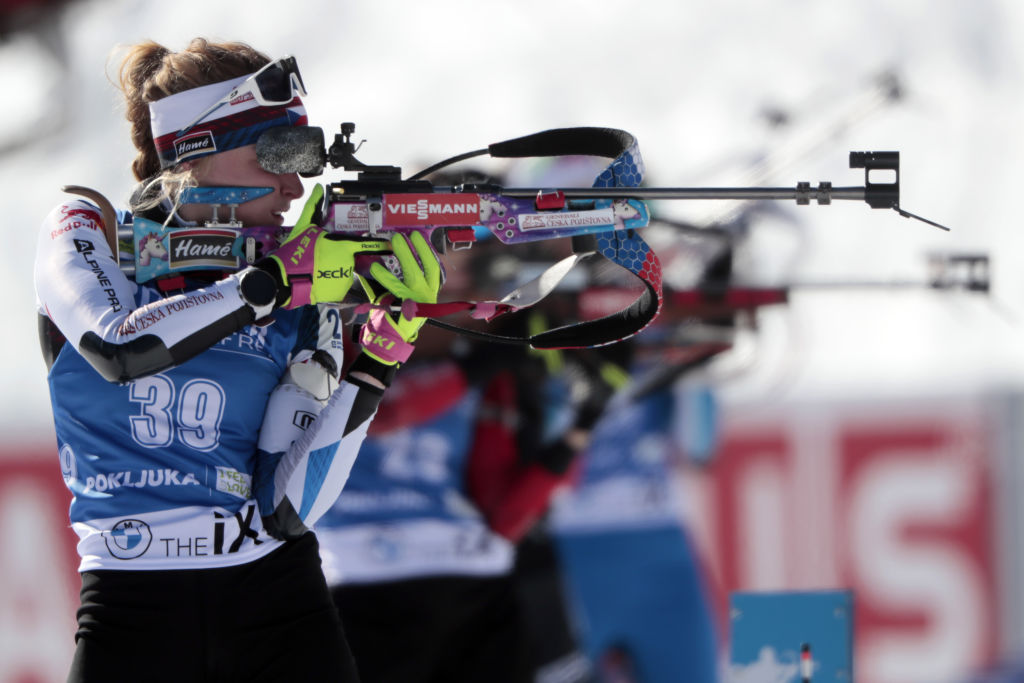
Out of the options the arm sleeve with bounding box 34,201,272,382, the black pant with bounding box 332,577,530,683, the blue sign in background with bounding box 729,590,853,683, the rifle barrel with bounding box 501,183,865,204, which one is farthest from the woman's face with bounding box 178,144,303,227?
the black pant with bounding box 332,577,530,683

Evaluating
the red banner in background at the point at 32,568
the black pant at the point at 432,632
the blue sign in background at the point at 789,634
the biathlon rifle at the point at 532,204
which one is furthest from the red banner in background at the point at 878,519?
the biathlon rifle at the point at 532,204

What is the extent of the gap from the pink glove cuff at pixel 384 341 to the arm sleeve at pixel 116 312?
0.73 ft

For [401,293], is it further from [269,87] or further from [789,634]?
[789,634]

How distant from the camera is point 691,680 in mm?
4871

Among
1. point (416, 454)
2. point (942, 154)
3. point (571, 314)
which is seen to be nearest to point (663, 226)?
point (571, 314)

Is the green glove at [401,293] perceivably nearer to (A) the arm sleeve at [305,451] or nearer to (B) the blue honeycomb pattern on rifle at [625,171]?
(A) the arm sleeve at [305,451]

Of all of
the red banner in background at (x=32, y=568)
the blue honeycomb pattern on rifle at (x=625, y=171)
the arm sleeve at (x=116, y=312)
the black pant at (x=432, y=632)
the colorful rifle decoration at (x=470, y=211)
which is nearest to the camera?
the arm sleeve at (x=116, y=312)

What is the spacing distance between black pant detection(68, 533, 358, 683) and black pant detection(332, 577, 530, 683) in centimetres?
121

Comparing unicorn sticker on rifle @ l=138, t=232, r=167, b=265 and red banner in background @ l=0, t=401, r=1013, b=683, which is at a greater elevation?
unicorn sticker on rifle @ l=138, t=232, r=167, b=265

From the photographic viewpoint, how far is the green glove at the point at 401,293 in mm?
2137

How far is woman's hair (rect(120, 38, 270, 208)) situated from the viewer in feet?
7.28

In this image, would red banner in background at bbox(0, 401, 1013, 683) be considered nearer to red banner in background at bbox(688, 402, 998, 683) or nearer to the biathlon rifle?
red banner in background at bbox(688, 402, 998, 683)

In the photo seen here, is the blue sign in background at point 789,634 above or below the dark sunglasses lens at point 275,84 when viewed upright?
below

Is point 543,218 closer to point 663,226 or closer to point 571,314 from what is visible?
point 571,314
